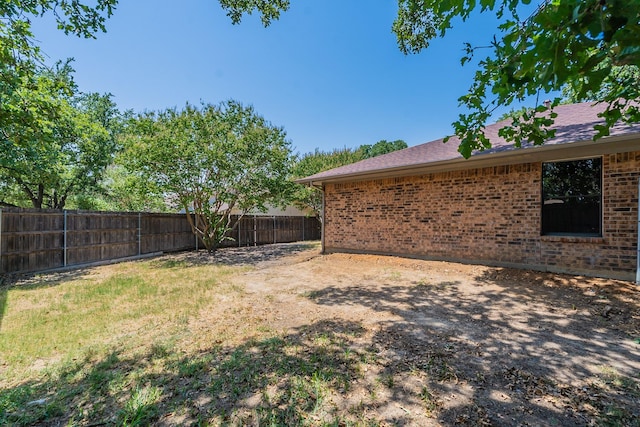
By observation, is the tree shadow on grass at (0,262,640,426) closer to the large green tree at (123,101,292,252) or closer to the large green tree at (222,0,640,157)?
the large green tree at (222,0,640,157)

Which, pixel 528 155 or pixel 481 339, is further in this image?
pixel 528 155

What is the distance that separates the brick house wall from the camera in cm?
559

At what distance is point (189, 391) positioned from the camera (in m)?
2.37

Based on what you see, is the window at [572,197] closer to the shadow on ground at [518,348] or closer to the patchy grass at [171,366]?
the shadow on ground at [518,348]

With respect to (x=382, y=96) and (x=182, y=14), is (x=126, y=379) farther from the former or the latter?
(x=382, y=96)

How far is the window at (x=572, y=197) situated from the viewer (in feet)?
19.6

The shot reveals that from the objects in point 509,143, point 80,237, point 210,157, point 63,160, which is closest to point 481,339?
point 509,143

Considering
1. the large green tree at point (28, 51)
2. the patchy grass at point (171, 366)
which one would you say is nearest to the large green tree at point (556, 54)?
the patchy grass at point (171, 366)

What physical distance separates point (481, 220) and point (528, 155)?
72.1 inches

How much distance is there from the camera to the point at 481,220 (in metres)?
7.36

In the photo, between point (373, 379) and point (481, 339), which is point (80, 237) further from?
point (481, 339)

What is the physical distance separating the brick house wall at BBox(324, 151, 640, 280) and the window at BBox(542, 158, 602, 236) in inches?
7.7

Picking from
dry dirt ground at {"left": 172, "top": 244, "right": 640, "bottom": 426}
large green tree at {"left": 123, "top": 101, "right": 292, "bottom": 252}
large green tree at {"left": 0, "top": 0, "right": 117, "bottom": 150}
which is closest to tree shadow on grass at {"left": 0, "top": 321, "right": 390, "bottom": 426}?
dry dirt ground at {"left": 172, "top": 244, "right": 640, "bottom": 426}

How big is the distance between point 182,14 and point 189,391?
24.6 ft
